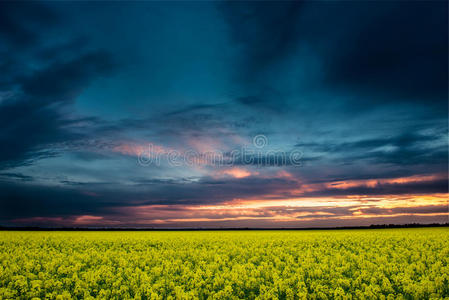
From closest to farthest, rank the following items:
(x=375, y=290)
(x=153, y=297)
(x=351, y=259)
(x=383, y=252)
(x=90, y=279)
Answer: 1. (x=153, y=297)
2. (x=375, y=290)
3. (x=90, y=279)
4. (x=351, y=259)
5. (x=383, y=252)

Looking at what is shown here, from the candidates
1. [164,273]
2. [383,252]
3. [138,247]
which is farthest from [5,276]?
[383,252]

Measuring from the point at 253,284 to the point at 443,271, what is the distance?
29.5ft

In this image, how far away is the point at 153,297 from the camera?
9.14 meters

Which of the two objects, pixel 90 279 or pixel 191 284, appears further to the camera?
pixel 90 279

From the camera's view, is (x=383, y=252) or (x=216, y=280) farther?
(x=383, y=252)

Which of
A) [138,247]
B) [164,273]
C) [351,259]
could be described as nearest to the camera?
[164,273]

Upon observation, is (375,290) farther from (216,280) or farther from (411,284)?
(216,280)

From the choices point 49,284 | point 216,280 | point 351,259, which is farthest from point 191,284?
point 351,259

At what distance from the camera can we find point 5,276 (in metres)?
13.4

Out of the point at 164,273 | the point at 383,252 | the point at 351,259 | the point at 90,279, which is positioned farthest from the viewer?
the point at 383,252

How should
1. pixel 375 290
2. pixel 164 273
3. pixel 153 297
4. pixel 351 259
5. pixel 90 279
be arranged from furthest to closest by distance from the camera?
pixel 351 259, pixel 164 273, pixel 90 279, pixel 375 290, pixel 153 297

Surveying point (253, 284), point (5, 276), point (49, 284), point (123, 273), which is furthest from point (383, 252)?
point (5, 276)

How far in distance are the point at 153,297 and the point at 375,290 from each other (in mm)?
7232

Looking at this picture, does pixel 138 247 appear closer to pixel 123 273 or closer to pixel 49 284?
pixel 123 273
